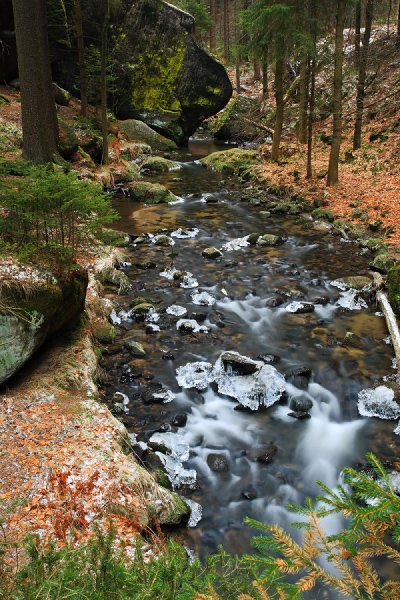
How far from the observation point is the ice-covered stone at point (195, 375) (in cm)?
709

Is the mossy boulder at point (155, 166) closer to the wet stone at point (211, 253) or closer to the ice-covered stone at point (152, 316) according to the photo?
the wet stone at point (211, 253)

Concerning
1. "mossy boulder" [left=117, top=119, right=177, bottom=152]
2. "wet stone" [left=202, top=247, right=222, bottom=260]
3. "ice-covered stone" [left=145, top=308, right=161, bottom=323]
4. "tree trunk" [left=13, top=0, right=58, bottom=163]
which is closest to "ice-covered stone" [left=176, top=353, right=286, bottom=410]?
"ice-covered stone" [left=145, top=308, right=161, bottom=323]

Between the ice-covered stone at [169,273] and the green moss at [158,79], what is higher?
the green moss at [158,79]

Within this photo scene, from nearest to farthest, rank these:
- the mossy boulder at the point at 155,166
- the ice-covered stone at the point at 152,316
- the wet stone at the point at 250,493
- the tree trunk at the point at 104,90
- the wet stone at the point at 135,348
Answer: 1. the wet stone at the point at 250,493
2. the wet stone at the point at 135,348
3. the ice-covered stone at the point at 152,316
4. the tree trunk at the point at 104,90
5. the mossy boulder at the point at 155,166

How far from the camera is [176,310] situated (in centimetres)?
925

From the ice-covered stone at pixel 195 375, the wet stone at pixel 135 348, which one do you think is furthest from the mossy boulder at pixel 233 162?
the ice-covered stone at pixel 195 375

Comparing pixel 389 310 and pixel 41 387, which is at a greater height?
pixel 41 387

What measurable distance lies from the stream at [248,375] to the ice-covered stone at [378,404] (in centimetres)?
12

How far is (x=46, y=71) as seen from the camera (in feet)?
42.7

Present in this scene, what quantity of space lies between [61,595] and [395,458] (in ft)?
16.8

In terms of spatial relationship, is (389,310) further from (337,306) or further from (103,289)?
(103,289)

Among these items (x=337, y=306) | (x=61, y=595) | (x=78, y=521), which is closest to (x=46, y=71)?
(x=337, y=306)

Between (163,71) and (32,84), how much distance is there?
57.4ft

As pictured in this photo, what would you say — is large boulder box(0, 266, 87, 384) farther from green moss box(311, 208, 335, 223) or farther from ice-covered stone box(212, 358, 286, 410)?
green moss box(311, 208, 335, 223)
